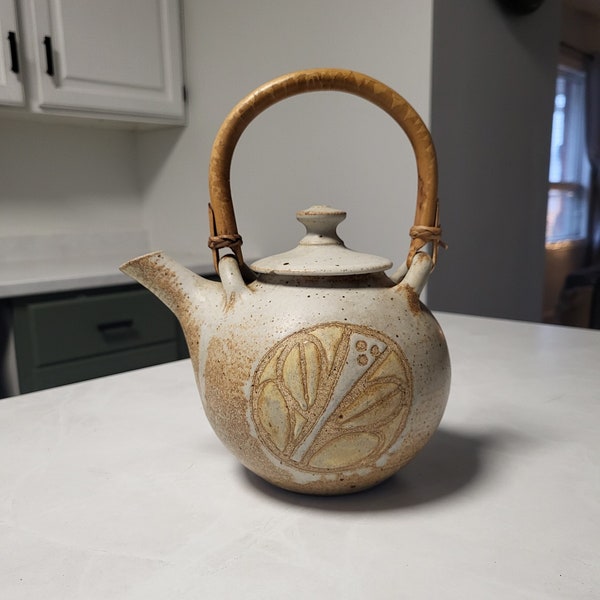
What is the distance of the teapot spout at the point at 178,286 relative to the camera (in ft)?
1.81

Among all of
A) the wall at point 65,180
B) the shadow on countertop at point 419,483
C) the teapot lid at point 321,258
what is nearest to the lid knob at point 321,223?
the teapot lid at point 321,258

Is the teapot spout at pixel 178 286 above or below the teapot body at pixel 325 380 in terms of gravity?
above

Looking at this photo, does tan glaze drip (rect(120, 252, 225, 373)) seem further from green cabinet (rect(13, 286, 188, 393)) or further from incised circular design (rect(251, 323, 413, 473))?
green cabinet (rect(13, 286, 188, 393))

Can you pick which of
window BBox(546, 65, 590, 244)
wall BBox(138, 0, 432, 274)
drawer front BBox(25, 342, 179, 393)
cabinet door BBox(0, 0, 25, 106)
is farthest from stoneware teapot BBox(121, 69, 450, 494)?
window BBox(546, 65, 590, 244)

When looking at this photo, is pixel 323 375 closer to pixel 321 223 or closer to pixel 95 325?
pixel 321 223

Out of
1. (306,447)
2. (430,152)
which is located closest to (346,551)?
(306,447)

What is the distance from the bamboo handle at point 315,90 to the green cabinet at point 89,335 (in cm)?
128

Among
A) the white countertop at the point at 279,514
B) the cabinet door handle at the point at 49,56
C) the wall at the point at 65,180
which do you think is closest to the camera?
the white countertop at the point at 279,514

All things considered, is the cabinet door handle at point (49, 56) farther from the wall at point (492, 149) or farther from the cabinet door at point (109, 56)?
the wall at point (492, 149)

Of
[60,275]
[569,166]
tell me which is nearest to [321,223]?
[60,275]

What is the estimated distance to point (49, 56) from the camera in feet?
6.03

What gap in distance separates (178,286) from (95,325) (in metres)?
1.30

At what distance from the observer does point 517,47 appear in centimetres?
196

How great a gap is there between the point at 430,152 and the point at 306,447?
29cm
